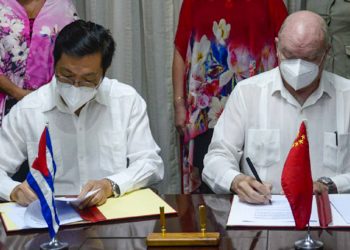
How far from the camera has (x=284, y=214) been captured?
182 cm

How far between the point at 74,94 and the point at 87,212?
514 millimetres

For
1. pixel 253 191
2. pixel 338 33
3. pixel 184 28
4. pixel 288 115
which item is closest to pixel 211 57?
pixel 184 28

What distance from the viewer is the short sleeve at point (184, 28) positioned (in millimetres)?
2984

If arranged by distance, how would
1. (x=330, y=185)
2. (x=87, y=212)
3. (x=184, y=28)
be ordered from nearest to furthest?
(x=87, y=212) < (x=330, y=185) < (x=184, y=28)

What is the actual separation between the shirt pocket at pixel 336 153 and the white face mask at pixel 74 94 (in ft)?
Result: 2.79

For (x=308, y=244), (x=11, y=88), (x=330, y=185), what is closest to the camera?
(x=308, y=244)

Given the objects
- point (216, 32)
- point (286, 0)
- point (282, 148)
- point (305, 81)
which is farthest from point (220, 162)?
point (286, 0)

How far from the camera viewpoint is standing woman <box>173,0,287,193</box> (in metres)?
2.91

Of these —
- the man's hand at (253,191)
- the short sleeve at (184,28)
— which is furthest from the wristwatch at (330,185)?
the short sleeve at (184,28)

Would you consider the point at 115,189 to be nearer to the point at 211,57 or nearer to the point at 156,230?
the point at 156,230

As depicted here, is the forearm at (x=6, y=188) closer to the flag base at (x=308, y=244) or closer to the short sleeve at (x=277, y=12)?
the flag base at (x=308, y=244)

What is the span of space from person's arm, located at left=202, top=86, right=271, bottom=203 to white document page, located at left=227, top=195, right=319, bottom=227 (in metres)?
0.11

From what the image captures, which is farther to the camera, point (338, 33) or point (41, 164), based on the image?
point (338, 33)

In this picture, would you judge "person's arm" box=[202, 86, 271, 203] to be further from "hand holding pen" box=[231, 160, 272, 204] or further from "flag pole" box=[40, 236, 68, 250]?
"flag pole" box=[40, 236, 68, 250]
